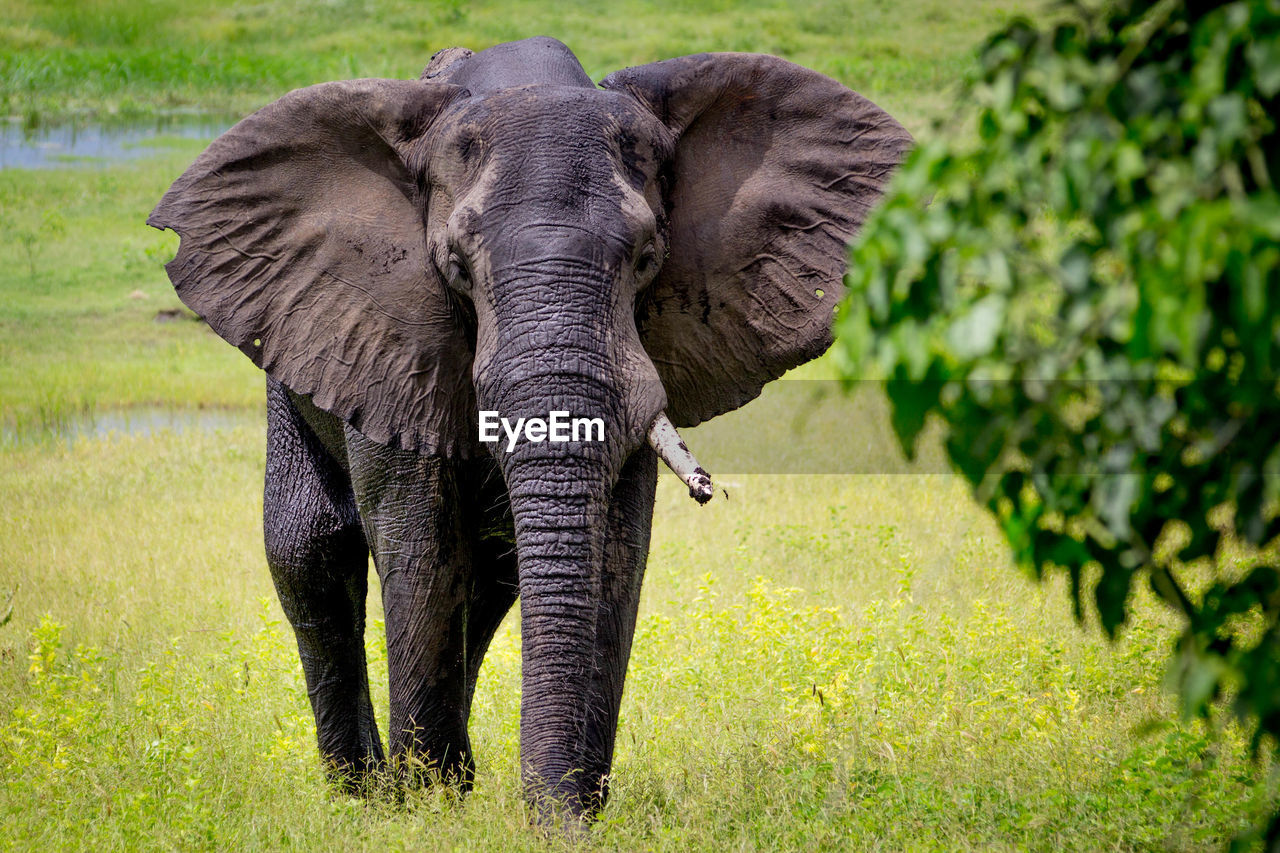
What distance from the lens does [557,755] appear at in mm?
4660

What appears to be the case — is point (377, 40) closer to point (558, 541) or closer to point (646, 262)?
point (646, 262)

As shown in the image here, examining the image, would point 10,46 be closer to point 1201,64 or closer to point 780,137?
point 780,137

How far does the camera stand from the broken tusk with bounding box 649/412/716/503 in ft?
14.0

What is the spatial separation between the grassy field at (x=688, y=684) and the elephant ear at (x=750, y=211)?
1539mm

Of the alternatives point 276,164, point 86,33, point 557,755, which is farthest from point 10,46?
point 557,755

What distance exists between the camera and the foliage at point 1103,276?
204 cm

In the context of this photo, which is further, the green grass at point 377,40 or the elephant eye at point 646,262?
the green grass at point 377,40

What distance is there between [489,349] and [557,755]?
1.31 metres

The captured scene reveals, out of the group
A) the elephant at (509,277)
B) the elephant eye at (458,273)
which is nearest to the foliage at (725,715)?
the elephant at (509,277)

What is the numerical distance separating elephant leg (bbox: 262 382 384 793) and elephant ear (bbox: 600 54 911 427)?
1789 millimetres

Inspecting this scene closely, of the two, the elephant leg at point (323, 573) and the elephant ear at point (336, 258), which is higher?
the elephant ear at point (336, 258)

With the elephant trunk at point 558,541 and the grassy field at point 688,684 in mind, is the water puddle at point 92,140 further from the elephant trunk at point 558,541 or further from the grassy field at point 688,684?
the elephant trunk at point 558,541

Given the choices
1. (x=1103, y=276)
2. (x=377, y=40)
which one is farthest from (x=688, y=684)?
(x=377, y=40)

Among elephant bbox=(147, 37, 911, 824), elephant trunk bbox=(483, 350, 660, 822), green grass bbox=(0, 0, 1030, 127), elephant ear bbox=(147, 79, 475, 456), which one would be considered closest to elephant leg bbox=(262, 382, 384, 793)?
elephant bbox=(147, 37, 911, 824)
